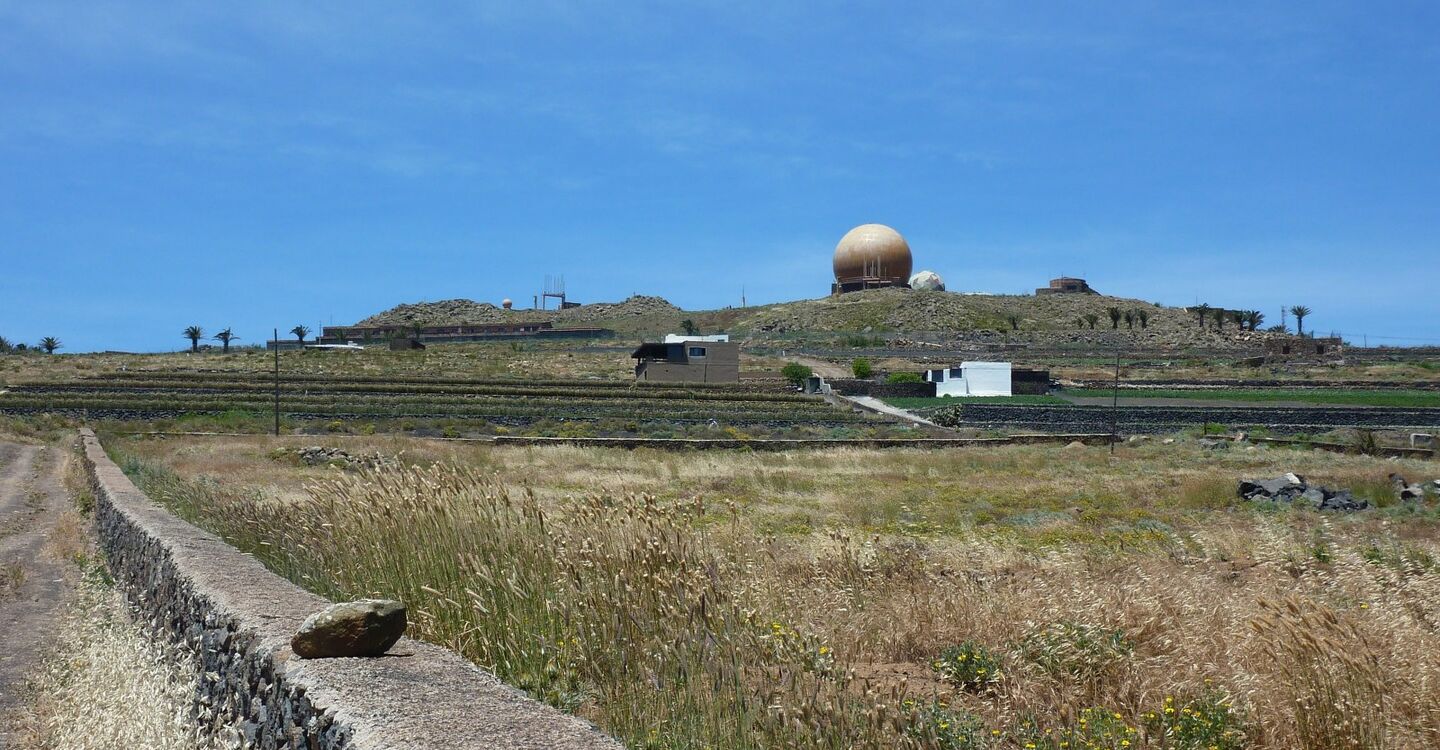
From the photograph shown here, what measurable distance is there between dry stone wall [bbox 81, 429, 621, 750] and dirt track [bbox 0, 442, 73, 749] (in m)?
1.72

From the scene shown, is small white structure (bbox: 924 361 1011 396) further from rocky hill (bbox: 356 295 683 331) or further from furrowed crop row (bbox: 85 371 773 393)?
rocky hill (bbox: 356 295 683 331)

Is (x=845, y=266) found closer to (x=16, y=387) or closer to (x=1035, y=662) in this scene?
(x=16, y=387)

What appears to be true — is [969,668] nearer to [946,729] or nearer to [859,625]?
[859,625]

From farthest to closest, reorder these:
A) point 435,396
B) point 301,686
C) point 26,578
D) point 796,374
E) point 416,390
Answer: point 796,374 → point 416,390 → point 435,396 → point 26,578 → point 301,686

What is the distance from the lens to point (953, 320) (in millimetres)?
116562

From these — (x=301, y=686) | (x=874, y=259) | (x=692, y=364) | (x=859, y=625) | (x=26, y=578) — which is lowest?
(x=26, y=578)

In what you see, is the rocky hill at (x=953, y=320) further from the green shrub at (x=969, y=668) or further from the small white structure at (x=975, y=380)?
the green shrub at (x=969, y=668)

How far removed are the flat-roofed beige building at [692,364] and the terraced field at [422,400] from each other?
3.29m

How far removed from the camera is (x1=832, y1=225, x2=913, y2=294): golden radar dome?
5089 inches

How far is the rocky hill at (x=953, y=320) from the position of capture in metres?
112

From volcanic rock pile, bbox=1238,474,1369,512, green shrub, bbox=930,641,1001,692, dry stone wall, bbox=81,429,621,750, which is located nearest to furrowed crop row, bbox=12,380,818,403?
volcanic rock pile, bbox=1238,474,1369,512

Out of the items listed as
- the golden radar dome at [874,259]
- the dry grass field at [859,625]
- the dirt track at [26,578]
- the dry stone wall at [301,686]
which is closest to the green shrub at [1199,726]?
the dry grass field at [859,625]

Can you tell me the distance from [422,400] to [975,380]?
114ft

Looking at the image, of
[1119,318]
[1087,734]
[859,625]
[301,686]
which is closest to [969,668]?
[859,625]
